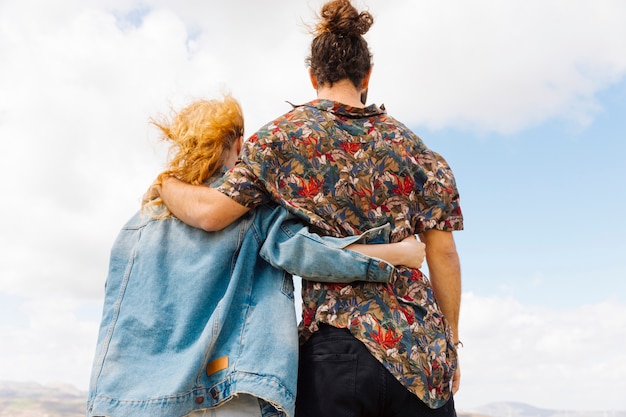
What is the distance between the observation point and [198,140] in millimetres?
3311

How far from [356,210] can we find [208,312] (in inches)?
32.4

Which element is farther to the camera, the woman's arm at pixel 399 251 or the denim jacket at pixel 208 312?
the woman's arm at pixel 399 251

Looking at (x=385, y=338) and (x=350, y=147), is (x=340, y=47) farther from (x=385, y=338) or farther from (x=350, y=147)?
(x=385, y=338)

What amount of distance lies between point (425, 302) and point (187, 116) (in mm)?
1461

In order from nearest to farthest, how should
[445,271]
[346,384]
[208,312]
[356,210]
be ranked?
1. [346,384]
2. [208,312]
3. [356,210]
4. [445,271]

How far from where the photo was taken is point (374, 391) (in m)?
2.98

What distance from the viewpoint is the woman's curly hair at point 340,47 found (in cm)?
346

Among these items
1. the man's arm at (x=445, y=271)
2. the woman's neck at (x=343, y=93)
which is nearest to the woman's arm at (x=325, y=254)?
the man's arm at (x=445, y=271)

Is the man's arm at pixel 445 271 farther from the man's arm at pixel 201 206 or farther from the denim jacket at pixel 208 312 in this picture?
the man's arm at pixel 201 206

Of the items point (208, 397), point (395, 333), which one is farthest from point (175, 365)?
point (395, 333)

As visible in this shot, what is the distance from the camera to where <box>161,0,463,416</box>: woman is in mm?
3010

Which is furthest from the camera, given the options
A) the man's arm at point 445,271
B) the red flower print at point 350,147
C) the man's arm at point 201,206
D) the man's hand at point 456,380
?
the man's arm at point 445,271

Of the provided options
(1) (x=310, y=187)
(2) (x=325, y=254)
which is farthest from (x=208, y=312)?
(1) (x=310, y=187)

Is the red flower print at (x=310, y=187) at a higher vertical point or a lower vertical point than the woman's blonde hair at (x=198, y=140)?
lower
